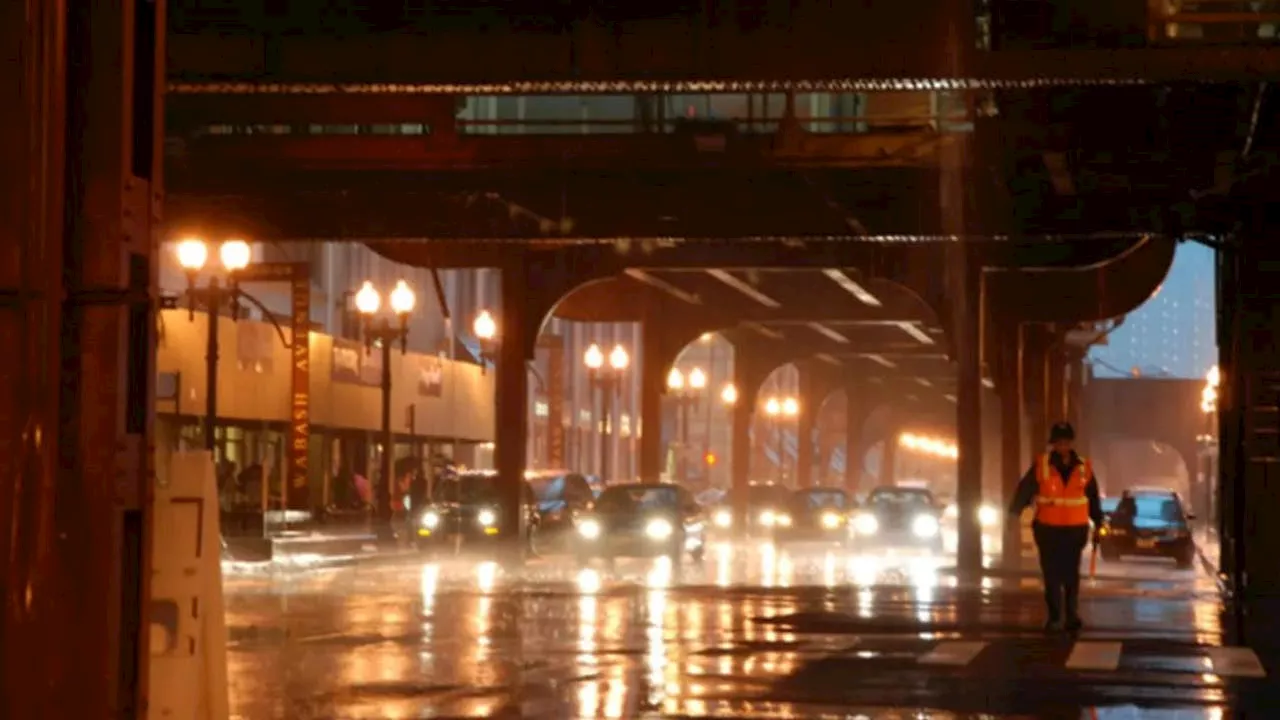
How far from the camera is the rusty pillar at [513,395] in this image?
4741 cm

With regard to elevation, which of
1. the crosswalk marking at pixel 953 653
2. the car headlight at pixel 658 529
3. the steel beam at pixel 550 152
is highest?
the steel beam at pixel 550 152

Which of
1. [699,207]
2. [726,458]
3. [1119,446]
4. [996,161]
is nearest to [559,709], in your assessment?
[996,161]

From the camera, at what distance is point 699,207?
33.3m

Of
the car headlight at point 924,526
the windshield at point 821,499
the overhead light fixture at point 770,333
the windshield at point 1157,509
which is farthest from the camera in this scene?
the overhead light fixture at point 770,333

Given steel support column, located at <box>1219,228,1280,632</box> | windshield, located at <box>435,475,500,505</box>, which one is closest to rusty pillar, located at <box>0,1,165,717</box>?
steel support column, located at <box>1219,228,1280,632</box>

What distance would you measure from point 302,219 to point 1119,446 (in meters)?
129

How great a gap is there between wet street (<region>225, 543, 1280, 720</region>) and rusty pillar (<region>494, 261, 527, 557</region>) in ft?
40.8

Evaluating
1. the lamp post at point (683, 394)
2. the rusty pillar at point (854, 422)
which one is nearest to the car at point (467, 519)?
the lamp post at point (683, 394)

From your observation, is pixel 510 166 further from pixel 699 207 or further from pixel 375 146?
pixel 699 207

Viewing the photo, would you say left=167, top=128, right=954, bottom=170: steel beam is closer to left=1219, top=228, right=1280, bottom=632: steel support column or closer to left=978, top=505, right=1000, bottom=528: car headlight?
left=1219, top=228, right=1280, bottom=632: steel support column

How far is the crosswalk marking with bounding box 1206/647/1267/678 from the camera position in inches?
692

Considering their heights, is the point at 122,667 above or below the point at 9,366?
below

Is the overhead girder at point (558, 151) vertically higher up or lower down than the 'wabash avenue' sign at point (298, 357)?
higher up

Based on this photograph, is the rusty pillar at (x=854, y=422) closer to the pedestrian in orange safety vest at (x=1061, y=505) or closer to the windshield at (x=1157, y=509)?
the windshield at (x=1157, y=509)
